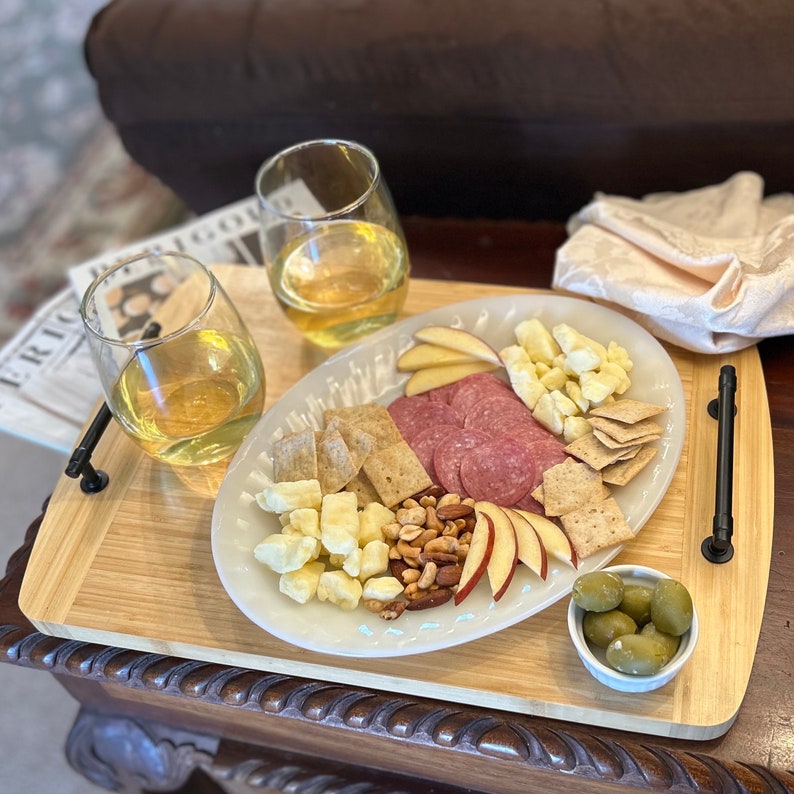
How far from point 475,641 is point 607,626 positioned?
11cm

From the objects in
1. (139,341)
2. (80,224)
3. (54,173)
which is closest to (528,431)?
(139,341)

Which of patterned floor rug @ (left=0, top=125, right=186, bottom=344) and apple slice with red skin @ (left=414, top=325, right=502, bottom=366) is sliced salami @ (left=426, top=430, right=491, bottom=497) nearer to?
apple slice with red skin @ (left=414, top=325, right=502, bottom=366)

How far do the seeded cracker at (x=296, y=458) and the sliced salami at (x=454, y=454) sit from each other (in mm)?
107

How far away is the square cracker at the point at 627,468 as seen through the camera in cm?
75

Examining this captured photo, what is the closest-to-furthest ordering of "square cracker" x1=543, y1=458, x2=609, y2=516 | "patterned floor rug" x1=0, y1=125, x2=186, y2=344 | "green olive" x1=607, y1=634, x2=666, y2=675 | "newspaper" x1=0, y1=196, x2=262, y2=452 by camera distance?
"green olive" x1=607, y1=634, x2=666, y2=675, "square cracker" x1=543, y1=458, x2=609, y2=516, "newspaper" x1=0, y1=196, x2=262, y2=452, "patterned floor rug" x1=0, y1=125, x2=186, y2=344

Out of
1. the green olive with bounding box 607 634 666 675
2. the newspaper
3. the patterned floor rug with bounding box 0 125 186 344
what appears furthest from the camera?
the patterned floor rug with bounding box 0 125 186 344

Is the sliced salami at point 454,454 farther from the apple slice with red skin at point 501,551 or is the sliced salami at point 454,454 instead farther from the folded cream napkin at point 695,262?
the folded cream napkin at point 695,262

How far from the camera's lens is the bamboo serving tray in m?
0.68

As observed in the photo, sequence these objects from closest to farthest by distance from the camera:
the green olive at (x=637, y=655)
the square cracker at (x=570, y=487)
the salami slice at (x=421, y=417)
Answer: the green olive at (x=637, y=655), the square cracker at (x=570, y=487), the salami slice at (x=421, y=417)

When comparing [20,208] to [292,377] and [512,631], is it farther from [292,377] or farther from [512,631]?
[512,631]

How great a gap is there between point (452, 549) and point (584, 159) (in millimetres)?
635

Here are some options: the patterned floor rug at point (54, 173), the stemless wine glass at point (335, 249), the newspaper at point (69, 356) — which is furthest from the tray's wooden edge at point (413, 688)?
the patterned floor rug at point (54, 173)

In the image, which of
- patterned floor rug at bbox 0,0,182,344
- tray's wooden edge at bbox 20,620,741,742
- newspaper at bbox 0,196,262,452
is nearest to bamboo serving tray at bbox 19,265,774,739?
tray's wooden edge at bbox 20,620,741,742

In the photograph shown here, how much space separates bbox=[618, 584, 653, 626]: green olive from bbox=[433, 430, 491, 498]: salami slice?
6.6 inches
